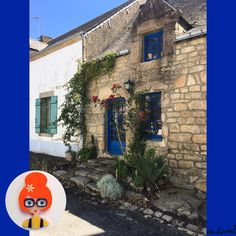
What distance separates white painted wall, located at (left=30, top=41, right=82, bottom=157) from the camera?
885 centimetres

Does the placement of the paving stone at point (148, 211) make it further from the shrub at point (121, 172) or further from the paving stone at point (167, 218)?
the shrub at point (121, 172)

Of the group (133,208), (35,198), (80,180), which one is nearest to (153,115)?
(80,180)

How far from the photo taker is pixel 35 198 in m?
0.97

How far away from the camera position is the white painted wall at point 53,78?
29.0 feet

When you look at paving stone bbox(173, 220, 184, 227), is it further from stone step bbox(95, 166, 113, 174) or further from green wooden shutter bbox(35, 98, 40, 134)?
green wooden shutter bbox(35, 98, 40, 134)

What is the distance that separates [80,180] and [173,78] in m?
3.34

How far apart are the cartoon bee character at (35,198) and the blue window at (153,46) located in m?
5.92

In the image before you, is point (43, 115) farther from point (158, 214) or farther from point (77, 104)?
point (158, 214)

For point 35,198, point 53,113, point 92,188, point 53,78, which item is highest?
point 53,78

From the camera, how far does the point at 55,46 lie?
31.4 ft

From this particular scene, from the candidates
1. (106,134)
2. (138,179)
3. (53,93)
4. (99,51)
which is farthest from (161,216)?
(53,93)

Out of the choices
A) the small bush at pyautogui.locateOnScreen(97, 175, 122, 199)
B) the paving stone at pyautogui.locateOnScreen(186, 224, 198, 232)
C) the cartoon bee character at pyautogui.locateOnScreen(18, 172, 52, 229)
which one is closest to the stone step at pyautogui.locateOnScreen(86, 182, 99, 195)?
the small bush at pyautogui.locateOnScreen(97, 175, 122, 199)

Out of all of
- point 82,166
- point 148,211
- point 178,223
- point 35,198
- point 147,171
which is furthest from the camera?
point 82,166

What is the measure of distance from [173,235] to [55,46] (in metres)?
8.35
